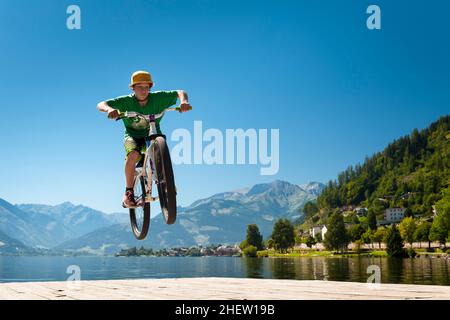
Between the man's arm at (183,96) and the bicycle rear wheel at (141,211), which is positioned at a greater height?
the man's arm at (183,96)

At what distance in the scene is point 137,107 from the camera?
31.7 feet

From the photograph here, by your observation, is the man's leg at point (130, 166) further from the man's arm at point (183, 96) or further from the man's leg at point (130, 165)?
the man's arm at point (183, 96)

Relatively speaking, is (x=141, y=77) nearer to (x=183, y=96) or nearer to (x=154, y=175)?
(x=183, y=96)

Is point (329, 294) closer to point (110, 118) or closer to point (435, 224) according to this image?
point (110, 118)

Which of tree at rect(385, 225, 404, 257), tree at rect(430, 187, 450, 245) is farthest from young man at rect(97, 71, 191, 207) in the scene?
tree at rect(385, 225, 404, 257)

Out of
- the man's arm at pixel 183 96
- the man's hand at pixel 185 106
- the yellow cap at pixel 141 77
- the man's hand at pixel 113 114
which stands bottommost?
the man's hand at pixel 113 114

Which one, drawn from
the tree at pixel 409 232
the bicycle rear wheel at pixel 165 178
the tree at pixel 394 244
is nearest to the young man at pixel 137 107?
the bicycle rear wheel at pixel 165 178

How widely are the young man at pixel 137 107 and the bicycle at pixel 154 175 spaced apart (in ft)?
0.59

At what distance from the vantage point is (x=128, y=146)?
9.95 m

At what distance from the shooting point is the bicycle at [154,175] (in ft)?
28.6

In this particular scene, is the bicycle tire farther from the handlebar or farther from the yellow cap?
the yellow cap

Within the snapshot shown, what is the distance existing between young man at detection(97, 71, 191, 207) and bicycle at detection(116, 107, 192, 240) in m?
0.18
